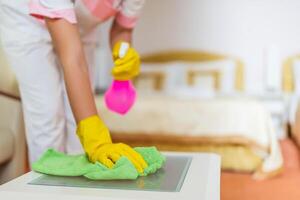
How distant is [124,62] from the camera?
1.21 metres

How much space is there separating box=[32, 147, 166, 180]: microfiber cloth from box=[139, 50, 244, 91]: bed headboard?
2465mm

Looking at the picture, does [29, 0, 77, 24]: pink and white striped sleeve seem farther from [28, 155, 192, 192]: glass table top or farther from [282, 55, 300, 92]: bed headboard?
[282, 55, 300, 92]: bed headboard

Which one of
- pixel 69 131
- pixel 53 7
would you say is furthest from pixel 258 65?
pixel 53 7

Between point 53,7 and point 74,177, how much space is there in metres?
0.45

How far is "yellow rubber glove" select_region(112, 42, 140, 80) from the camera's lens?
1200 mm

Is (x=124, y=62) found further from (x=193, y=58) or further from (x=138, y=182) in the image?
(x=193, y=58)

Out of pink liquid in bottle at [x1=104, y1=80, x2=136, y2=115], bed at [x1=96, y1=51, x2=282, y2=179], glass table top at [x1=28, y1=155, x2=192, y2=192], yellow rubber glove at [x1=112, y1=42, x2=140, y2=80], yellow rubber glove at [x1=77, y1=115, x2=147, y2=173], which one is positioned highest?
yellow rubber glove at [x1=112, y1=42, x2=140, y2=80]

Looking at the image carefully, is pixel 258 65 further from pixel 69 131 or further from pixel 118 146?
pixel 118 146

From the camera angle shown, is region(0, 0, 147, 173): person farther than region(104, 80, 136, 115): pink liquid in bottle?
No

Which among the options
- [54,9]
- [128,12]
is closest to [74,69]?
[54,9]

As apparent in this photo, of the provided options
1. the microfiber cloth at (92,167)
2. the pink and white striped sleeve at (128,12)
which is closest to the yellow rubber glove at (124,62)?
the pink and white striped sleeve at (128,12)

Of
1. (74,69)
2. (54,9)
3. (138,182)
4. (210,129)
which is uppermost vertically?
(54,9)

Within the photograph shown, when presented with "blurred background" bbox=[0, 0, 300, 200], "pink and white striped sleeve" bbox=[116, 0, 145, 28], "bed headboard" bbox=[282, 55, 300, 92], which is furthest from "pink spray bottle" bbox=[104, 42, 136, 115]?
"bed headboard" bbox=[282, 55, 300, 92]

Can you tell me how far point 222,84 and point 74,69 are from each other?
2.47m
